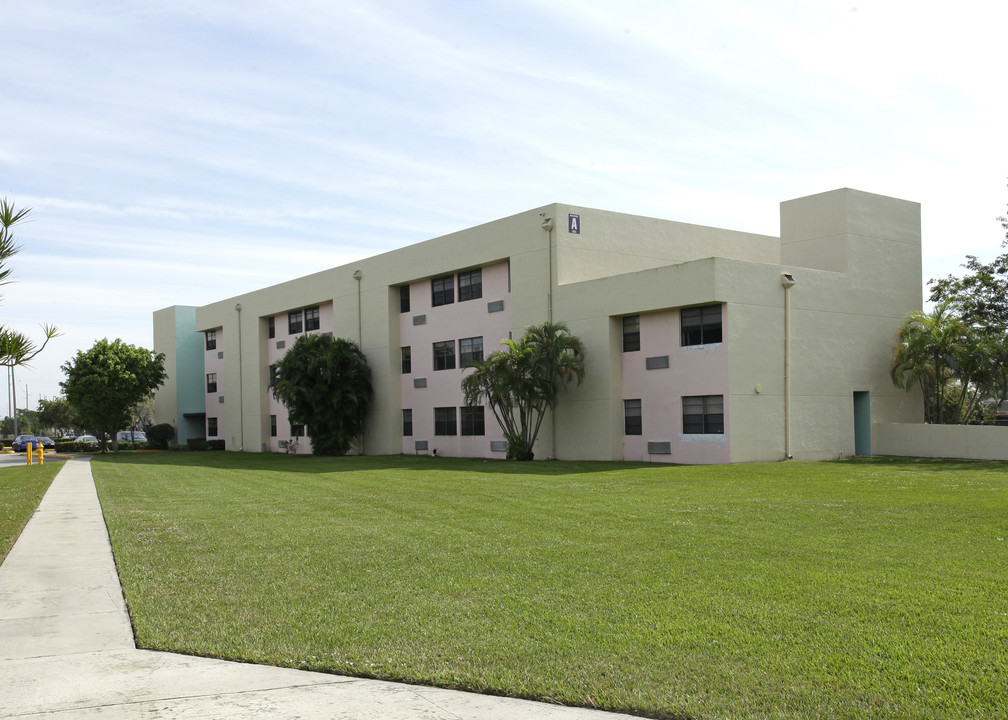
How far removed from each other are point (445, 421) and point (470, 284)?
6.09 m

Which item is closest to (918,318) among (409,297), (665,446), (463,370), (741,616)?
(665,446)

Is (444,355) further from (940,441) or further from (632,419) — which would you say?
(940,441)

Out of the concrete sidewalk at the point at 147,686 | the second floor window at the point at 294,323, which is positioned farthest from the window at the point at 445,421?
the concrete sidewalk at the point at 147,686

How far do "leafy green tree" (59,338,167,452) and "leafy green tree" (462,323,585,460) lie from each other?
30.8 m

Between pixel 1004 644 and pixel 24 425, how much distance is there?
15900cm

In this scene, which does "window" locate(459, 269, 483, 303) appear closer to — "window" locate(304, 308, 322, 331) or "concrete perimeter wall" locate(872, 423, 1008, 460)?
"window" locate(304, 308, 322, 331)

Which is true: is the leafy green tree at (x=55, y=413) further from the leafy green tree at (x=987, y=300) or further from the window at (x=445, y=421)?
the leafy green tree at (x=987, y=300)

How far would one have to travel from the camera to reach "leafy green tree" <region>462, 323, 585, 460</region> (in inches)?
1195

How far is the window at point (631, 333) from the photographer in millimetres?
30344

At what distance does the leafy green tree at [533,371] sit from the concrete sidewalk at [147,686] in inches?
878

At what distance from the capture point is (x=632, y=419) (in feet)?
101

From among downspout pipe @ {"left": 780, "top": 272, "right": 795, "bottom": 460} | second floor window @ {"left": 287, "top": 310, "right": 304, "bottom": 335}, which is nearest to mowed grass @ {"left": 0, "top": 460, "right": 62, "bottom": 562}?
second floor window @ {"left": 287, "top": 310, "right": 304, "bottom": 335}

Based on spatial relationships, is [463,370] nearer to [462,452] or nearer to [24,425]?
[462,452]

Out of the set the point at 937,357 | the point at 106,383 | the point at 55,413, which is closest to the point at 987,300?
the point at 937,357
